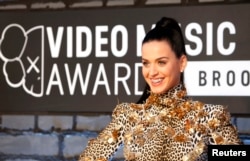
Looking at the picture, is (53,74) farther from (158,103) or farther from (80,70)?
(158,103)

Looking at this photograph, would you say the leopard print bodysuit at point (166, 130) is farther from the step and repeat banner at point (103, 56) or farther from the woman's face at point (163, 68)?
the step and repeat banner at point (103, 56)

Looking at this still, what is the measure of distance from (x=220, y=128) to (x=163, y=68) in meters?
0.20

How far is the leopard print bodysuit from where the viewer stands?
4.03 feet

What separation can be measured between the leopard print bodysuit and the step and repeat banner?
19 centimetres

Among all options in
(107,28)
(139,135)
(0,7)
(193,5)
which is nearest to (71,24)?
(107,28)

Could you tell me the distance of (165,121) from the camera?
128cm

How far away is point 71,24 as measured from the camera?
5.15 feet

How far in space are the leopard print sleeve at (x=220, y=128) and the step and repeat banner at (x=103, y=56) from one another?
0.20 m

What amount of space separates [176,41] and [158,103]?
16 centimetres

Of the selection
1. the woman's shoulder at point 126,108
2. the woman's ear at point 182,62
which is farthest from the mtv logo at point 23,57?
the woman's ear at point 182,62

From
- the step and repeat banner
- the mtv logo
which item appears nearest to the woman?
the step and repeat banner

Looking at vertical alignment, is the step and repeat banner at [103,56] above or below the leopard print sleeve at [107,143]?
above

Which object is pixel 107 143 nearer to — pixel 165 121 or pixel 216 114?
pixel 165 121

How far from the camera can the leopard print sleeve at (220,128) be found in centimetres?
121
